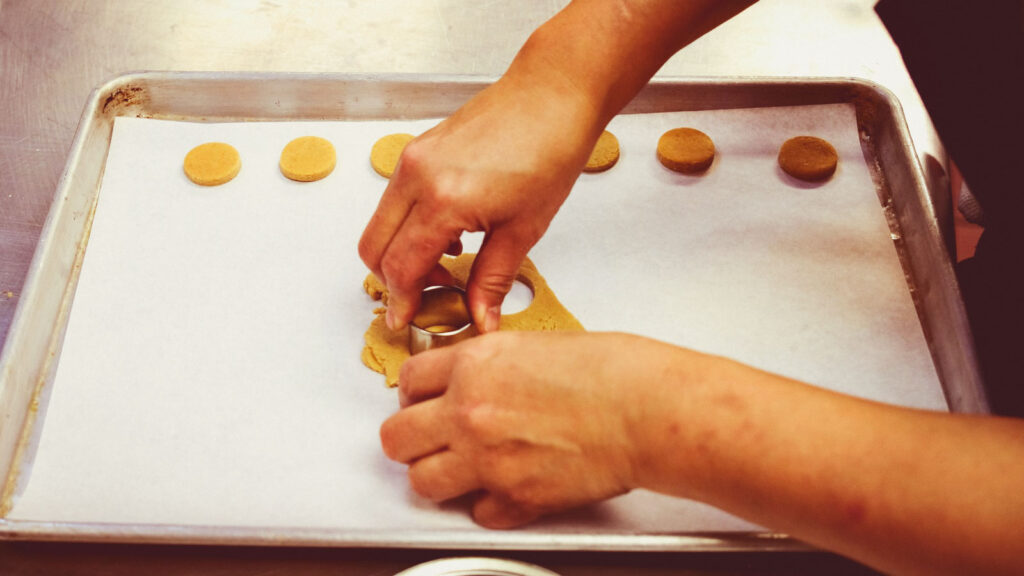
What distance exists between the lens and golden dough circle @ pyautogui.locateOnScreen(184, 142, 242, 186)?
1371 mm

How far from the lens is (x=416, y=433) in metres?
0.95

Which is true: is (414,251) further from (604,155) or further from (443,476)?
(604,155)

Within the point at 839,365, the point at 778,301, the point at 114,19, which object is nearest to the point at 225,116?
the point at 114,19

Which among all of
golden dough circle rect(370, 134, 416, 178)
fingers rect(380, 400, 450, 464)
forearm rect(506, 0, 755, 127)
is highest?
golden dough circle rect(370, 134, 416, 178)

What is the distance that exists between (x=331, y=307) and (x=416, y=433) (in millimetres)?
375

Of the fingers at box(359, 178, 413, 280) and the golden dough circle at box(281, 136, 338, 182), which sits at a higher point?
the golden dough circle at box(281, 136, 338, 182)

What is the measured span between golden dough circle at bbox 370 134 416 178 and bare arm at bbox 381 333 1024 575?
0.52m

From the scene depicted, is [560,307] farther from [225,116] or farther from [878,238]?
[225,116]

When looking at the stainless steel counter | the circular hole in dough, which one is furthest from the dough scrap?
the stainless steel counter

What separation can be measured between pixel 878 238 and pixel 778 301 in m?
0.22

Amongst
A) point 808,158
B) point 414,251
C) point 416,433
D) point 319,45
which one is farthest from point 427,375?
point 319,45

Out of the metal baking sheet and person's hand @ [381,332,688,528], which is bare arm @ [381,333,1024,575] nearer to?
person's hand @ [381,332,688,528]

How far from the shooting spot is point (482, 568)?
938 mm

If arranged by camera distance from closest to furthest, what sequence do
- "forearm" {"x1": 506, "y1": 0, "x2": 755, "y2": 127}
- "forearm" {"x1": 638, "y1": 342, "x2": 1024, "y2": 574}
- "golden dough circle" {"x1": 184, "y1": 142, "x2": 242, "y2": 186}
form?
"forearm" {"x1": 638, "y1": 342, "x2": 1024, "y2": 574}, "forearm" {"x1": 506, "y1": 0, "x2": 755, "y2": 127}, "golden dough circle" {"x1": 184, "y1": 142, "x2": 242, "y2": 186}
